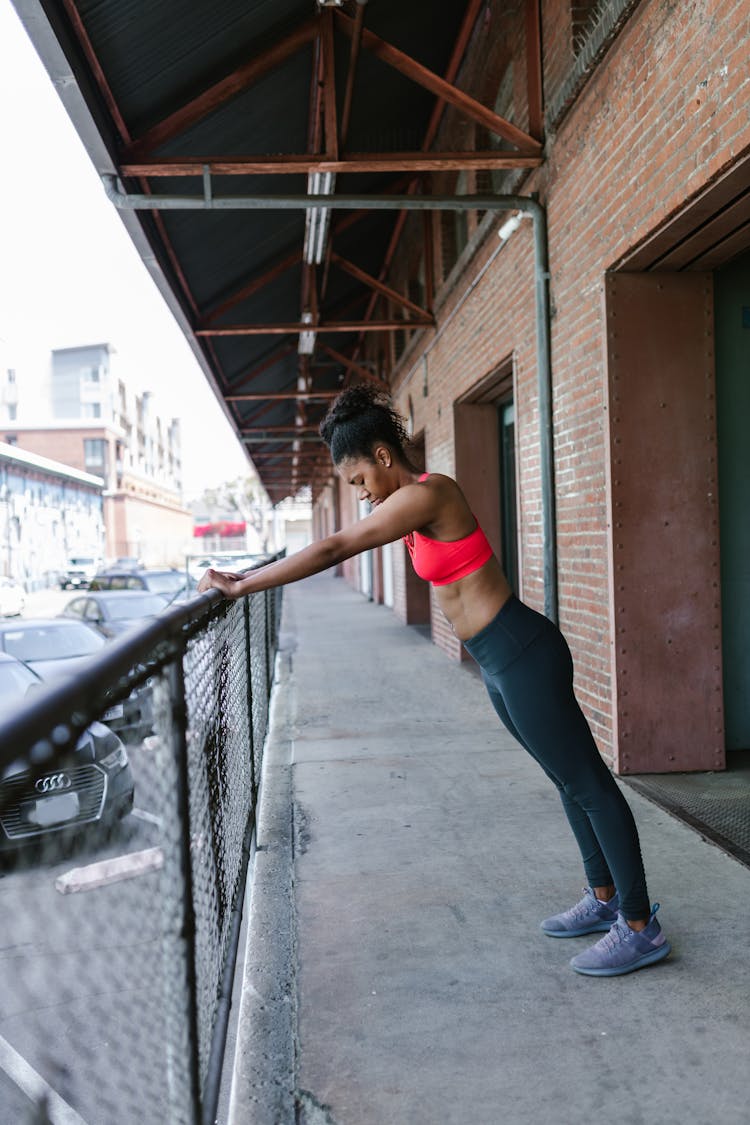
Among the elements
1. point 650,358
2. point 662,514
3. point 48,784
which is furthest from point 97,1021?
point 650,358

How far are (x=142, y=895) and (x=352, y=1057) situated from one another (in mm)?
2252

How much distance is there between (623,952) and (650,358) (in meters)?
3.38

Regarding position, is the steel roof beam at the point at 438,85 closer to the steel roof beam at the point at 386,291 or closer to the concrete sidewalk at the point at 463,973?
the steel roof beam at the point at 386,291

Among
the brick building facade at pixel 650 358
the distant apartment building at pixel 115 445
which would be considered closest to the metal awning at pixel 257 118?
the brick building facade at pixel 650 358

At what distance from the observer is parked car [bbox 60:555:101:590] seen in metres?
49.4

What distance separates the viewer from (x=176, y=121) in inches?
237

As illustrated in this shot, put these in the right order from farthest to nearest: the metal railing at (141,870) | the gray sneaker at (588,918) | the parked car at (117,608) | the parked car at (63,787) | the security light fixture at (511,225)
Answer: the parked car at (117,608), the security light fixture at (511,225), the gray sneaker at (588,918), the metal railing at (141,870), the parked car at (63,787)

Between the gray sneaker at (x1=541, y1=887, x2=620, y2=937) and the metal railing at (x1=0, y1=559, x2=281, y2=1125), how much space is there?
116 centimetres

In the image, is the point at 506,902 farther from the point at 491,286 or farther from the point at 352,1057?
the point at 491,286

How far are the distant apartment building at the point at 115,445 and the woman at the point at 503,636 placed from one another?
6688 centimetres

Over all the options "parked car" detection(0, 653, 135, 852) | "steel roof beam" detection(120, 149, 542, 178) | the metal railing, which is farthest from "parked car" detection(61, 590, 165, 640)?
the metal railing

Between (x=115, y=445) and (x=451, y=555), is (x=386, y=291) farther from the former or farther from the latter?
(x=115, y=445)

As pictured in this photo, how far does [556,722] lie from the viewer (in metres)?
2.78

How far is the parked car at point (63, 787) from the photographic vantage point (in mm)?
1076
